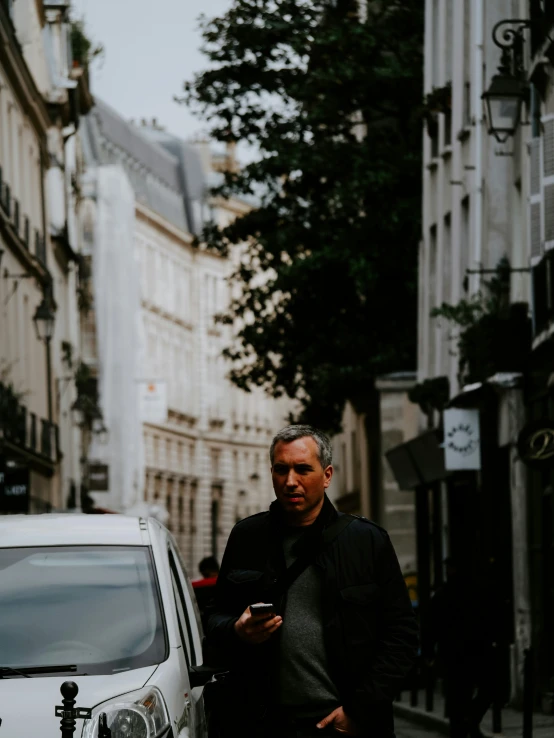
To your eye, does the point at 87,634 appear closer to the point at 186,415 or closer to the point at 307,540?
the point at 307,540

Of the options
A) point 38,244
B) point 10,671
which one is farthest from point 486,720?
point 38,244

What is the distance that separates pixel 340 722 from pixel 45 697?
151cm

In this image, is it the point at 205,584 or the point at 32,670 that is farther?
the point at 205,584

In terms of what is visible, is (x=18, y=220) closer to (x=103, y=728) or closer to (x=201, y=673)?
(x=201, y=673)

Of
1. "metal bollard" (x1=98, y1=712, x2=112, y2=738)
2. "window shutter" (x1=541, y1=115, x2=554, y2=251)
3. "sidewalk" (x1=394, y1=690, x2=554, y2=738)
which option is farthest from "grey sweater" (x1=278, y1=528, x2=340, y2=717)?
"window shutter" (x1=541, y1=115, x2=554, y2=251)

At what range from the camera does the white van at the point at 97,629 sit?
7582mm

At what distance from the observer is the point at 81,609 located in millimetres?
8492

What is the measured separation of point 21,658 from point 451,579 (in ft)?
32.5

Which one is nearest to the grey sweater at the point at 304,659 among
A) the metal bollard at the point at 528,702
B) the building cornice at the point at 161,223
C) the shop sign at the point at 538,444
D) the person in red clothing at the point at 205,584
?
the person in red clothing at the point at 205,584

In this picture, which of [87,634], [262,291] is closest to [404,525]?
[262,291]

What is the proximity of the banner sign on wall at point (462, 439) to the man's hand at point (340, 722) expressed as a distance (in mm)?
19706

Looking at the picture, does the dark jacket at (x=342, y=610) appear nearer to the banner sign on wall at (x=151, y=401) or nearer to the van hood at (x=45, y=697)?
the van hood at (x=45, y=697)

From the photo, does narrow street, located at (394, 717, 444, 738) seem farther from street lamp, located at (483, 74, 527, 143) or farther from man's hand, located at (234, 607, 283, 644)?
man's hand, located at (234, 607, 283, 644)

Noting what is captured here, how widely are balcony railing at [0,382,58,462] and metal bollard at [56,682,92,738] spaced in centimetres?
2995
